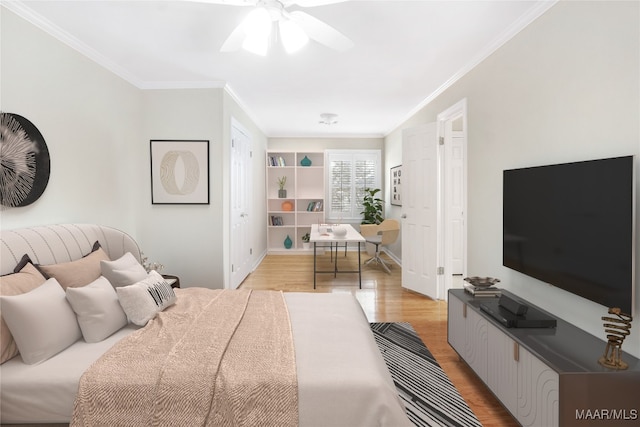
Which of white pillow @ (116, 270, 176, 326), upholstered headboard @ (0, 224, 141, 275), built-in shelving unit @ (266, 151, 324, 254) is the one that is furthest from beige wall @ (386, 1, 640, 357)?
built-in shelving unit @ (266, 151, 324, 254)

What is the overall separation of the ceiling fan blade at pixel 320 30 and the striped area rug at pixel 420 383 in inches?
90.3

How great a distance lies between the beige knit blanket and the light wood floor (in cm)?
134

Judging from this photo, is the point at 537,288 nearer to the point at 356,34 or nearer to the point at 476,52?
the point at 476,52

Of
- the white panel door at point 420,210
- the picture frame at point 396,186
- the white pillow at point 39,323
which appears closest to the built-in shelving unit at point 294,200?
the picture frame at point 396,186

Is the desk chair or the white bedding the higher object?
the desk chair

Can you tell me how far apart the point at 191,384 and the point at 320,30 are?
2008mm

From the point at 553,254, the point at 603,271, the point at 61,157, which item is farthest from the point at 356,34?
the point at 61,157

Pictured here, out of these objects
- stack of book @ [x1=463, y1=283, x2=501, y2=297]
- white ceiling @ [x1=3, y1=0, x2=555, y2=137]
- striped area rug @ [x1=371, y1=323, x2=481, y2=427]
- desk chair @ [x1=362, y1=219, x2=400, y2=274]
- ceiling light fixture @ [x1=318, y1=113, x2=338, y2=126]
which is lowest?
striped area rug @ [x1=371, y1=323, x2=481, y2=427]

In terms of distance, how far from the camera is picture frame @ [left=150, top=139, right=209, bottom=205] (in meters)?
4.04

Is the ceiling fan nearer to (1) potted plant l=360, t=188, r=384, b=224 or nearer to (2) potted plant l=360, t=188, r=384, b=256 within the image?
(2) potted plant l=360, t=188, r=384, b=256

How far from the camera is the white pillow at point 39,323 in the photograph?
1675mm

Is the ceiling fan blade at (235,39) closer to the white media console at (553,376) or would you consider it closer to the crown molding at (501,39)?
the crown molding at (501,39)

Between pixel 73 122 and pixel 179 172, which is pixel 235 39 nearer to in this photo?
pixel 73 122

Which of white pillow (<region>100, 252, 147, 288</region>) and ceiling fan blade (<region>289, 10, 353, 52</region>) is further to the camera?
white pillow (<region>100, 252, 147, 288</region>)
